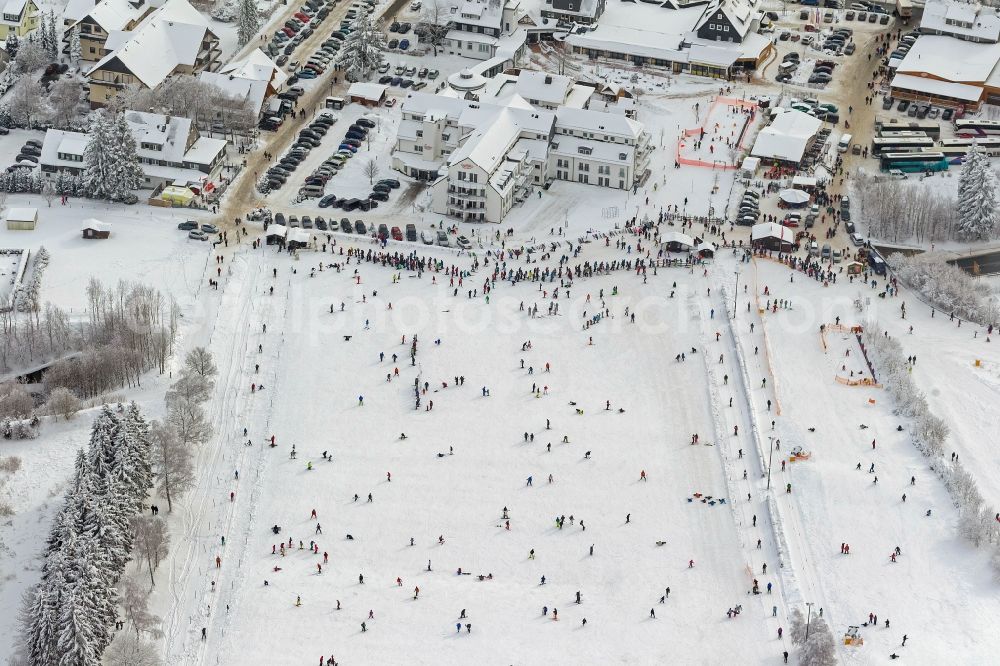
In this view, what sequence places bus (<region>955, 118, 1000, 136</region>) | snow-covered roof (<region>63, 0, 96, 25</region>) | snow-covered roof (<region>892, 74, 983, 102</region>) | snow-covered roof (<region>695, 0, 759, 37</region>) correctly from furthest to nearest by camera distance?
snow-covered roof (<region>63, 0, 96, 25</region>), snow-covered roof (<region>695, 0, 759, 37</region>), snow-covered roof (<region>892, 74, 983, 102</region>), bus (<region>955, 118, 1000, 136</region>)

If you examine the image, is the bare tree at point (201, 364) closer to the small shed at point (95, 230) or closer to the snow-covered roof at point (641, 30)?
the small shed at point (95, 230)

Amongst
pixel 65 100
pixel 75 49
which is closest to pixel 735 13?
pixel 75 49

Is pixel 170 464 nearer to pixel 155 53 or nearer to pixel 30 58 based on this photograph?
pixel 155 53

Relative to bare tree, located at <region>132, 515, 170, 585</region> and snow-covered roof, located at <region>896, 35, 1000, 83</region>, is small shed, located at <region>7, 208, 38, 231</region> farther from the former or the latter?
snow-covered roof, located at <region>896, 35, 1000, 83</region>

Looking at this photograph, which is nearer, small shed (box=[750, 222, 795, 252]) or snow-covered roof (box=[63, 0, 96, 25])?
small shed (box=[750, 222, 795, 252])

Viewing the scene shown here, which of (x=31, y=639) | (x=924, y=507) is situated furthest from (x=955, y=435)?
(x=31, y=639)

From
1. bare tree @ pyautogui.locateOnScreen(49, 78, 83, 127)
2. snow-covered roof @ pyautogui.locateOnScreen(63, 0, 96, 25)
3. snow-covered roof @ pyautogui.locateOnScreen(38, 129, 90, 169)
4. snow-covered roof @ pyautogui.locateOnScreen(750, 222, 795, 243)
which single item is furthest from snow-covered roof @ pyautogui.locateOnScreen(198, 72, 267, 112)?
snow-covered roof @ pyautogui.locateOnScreen(750, 222, 795, 243)
